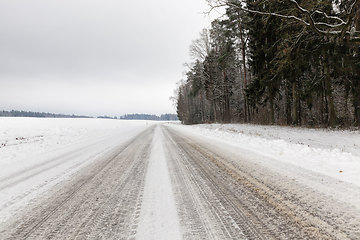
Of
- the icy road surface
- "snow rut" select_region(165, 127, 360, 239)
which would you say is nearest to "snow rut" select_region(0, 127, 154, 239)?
the icy road surface

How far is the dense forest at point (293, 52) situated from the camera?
766 centimetres

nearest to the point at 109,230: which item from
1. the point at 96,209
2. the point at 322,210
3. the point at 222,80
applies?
the point at 96,209

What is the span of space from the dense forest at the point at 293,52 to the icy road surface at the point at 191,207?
6.70 metres

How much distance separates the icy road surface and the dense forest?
6.70 m

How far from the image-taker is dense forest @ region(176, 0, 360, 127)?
7664 mm

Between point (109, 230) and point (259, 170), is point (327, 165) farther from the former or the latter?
point (109, 230)

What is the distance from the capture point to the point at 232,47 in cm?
2050

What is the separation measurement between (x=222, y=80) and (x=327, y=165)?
2311cm

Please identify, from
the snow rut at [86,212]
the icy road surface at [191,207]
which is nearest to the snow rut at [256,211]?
the icy road surface at [191,207]

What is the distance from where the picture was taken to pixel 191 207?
2193 mm

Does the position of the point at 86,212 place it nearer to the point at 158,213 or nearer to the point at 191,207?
the point at 158,213

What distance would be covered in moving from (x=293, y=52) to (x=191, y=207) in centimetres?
1324

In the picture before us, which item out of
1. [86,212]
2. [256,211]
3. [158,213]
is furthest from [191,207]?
[86,212]

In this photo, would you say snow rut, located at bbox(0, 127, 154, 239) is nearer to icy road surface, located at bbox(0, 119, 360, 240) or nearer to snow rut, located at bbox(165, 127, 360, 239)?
icy road surface, located at bbox(0, 119, 360, 240)
